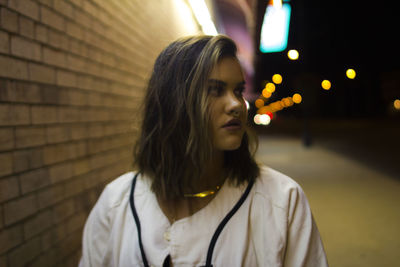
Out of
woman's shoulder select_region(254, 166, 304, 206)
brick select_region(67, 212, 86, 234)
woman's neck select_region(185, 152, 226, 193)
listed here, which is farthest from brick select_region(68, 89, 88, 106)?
woman's shoulder select_region(254, 166, 304, 206)

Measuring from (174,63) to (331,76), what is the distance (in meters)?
2.42

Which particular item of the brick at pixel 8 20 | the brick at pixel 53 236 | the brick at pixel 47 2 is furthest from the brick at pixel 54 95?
the brick at pixel 53 236

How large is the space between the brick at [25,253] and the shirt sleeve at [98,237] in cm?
65

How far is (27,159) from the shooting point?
2041 millimetres

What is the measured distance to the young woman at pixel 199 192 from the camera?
1.27 meters

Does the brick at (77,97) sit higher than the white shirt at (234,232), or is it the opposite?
the brick at (77,97)

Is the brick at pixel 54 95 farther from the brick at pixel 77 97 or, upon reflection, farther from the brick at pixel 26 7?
the brick at pixel 26 7

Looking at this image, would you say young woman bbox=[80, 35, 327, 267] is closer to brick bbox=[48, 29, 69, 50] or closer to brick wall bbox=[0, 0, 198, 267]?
brick wall bbox=[0, 0, 198, 267]

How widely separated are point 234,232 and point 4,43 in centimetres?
169

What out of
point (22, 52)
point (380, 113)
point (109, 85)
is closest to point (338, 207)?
point (109, 85)

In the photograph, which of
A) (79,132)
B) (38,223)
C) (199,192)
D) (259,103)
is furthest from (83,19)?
(259,103)

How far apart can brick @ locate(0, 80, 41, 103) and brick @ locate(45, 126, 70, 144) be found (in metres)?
0.26

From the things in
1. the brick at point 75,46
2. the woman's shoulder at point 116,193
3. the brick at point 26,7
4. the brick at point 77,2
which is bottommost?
the woman's shoulder at point 116,193

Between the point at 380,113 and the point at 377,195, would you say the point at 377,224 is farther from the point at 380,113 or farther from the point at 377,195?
the point at 380,113
